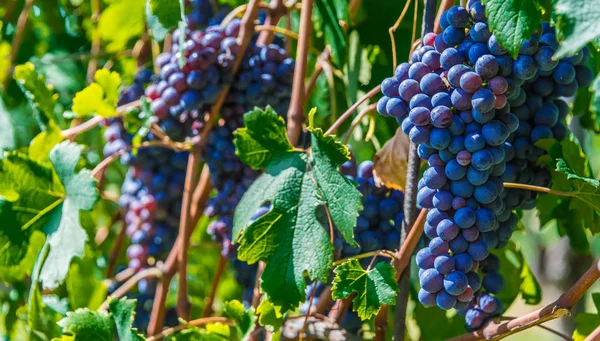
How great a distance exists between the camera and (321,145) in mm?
999

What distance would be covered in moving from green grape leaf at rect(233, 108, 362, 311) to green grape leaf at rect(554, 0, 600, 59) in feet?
1.13

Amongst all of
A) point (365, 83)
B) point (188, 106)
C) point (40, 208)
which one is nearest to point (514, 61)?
point (365, 83)

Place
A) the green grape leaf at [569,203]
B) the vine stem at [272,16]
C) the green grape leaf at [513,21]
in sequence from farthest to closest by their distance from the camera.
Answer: the vine stem at [272,16]
the green grape leaf at [569,203]
the green grape leaf at [513,21]

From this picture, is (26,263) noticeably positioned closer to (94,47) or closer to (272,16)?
(272,16)

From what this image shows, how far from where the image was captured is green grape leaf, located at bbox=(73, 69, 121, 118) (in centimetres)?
129

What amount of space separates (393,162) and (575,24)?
0.40 meters

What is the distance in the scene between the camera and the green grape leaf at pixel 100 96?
1.29 meters

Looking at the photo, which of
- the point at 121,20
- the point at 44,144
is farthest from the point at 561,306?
the point at 121,20

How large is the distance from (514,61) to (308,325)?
19.7 inches

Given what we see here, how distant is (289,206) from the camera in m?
1.01

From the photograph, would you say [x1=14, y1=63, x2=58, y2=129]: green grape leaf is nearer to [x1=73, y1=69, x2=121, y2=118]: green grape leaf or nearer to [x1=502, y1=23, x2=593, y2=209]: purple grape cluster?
[x1=73, y1=69, x2=121, y2=118]: green grape leaf

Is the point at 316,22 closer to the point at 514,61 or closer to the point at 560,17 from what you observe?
the point at 514,61

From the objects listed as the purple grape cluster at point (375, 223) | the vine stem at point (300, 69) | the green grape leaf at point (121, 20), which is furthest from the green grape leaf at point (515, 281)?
the green grape leaf at point (121, 20)

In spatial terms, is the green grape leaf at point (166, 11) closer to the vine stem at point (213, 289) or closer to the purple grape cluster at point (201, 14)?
the purple grape cluster at point (201, 14)
